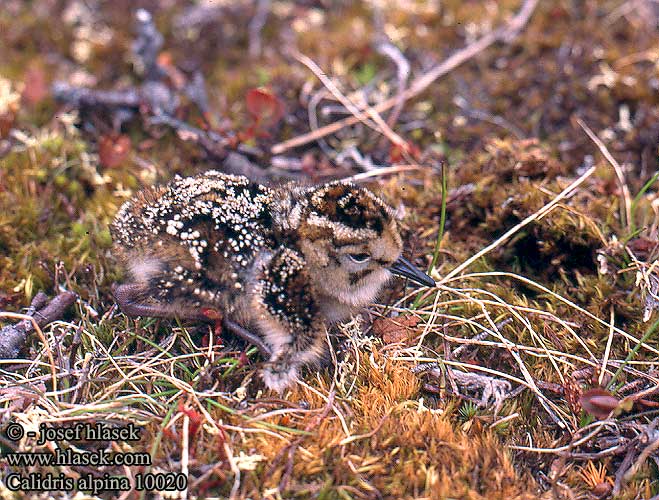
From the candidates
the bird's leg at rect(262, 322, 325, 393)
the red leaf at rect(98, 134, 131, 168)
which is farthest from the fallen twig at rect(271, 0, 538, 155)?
the bird's leg at rect(262, 322, 325, 393)

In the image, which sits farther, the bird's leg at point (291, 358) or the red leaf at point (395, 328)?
the red leaf at point (395, 328)

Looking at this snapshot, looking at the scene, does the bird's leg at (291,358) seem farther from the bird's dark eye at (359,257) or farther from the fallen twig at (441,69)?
the fallen twig at (441,69)

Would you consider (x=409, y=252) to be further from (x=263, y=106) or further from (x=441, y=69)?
(x=441, y=69)

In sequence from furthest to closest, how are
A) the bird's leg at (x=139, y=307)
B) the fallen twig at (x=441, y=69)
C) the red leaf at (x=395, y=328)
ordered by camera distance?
the fallen twig at (x=441, y=69)
the red leaf at (x=395, y=328)
the bird's leg at (x=139, y=307)

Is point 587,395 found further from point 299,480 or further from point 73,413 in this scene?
point 73,413

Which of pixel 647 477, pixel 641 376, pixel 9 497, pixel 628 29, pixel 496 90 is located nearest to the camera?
pixel 9 497

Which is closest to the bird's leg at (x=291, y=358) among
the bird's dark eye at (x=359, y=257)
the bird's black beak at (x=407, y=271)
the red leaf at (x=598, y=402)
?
the bird's dark eye at (x=359, y=257)

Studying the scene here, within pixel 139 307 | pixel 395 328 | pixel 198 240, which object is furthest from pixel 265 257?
pixel 395 328

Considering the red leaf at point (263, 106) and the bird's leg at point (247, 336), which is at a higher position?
the red leaf at point (263, 106)

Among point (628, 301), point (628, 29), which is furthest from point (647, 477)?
point (628, 29)
